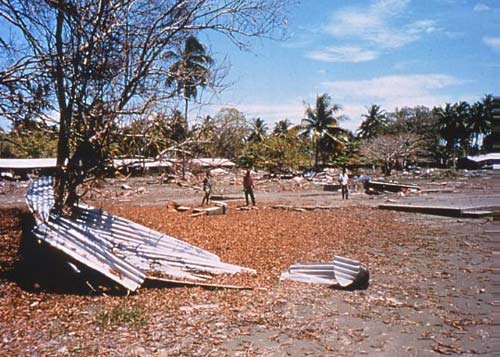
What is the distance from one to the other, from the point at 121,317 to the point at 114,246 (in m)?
2.16

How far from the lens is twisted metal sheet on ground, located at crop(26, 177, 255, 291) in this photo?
20.5 feet

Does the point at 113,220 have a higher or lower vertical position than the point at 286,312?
higher

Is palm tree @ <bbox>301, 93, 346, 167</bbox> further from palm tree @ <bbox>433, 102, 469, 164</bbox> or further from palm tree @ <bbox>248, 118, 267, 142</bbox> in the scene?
palm tree @ <bbox>433, 102, 469, 164</bbox>

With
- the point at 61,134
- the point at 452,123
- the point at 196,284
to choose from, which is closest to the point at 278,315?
the point at 196,284

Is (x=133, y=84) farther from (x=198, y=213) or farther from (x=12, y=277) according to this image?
(x=198, y=213)

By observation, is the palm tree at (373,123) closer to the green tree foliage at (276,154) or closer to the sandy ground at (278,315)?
the green tree foliage at (276,154)

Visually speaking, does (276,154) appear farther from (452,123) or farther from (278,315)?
(278,315)

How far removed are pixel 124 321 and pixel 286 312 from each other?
1.94 meters

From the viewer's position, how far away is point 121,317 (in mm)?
5051

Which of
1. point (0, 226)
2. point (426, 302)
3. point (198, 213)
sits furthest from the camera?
point (198, 213)

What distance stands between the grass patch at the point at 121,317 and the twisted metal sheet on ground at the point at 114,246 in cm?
80

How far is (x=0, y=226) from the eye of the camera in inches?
348

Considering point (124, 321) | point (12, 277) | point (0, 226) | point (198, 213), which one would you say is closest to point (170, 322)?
point (124, 321)

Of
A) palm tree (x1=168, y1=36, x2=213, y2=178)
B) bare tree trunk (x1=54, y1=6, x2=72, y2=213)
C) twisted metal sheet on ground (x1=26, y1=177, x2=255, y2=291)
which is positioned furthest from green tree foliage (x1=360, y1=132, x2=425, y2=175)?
bare tree trunk (x1=54, y1=6, x2=72, y2=213)
